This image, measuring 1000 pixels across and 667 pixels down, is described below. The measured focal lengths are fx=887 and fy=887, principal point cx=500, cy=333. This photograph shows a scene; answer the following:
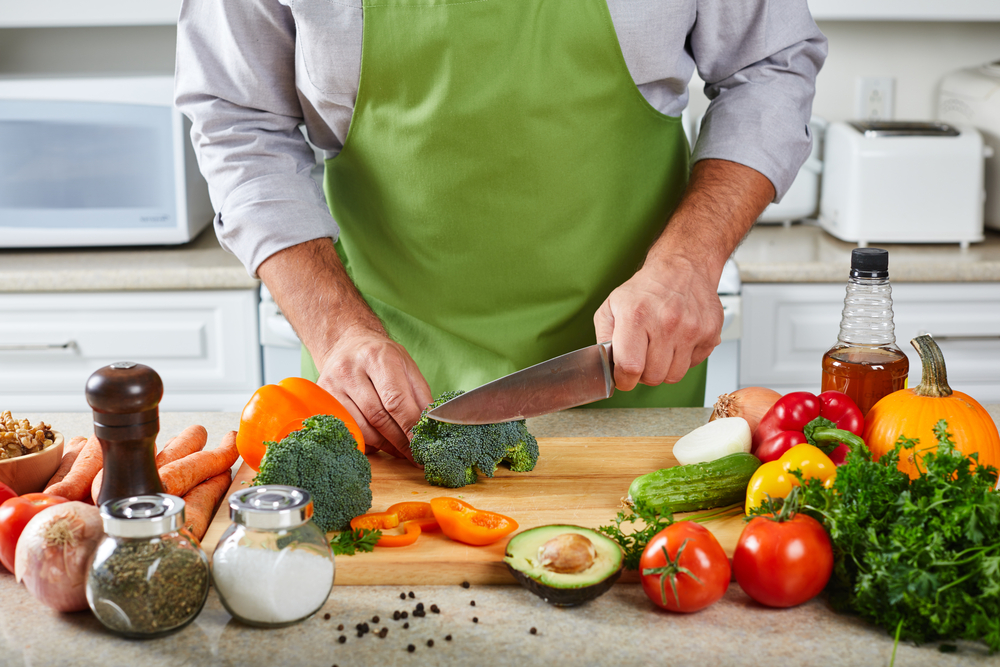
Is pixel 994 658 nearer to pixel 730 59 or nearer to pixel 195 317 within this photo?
pixel 730 59

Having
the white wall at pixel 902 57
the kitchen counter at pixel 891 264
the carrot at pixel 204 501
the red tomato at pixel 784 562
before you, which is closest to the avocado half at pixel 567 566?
the red tomato at pixel 784 562

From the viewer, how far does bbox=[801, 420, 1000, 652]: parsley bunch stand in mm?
694

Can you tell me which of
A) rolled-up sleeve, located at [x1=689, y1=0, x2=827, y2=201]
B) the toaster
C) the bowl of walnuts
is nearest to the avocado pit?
the bowl of walnuts

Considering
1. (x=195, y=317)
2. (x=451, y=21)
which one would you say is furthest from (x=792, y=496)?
(x=195, y=317)

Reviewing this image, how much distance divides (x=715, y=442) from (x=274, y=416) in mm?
504

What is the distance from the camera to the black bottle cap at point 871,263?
1.00m

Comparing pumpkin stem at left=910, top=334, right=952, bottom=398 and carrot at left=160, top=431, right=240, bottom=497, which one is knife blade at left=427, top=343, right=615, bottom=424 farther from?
pumpkin stem at left=910, top=334, right=952, bottom=398

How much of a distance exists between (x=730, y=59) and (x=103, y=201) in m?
1.68

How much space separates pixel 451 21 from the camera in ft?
3.95

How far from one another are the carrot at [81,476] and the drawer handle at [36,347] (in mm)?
1370

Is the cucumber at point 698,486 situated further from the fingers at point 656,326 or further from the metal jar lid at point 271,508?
the metal jar lid at point 271,508

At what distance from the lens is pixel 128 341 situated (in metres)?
2.22

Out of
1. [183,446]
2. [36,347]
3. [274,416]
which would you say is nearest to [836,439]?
[274,416]

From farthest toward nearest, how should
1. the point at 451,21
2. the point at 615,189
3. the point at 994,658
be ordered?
the point at 615,189 → the point at 451,21 → the point at 994,658
